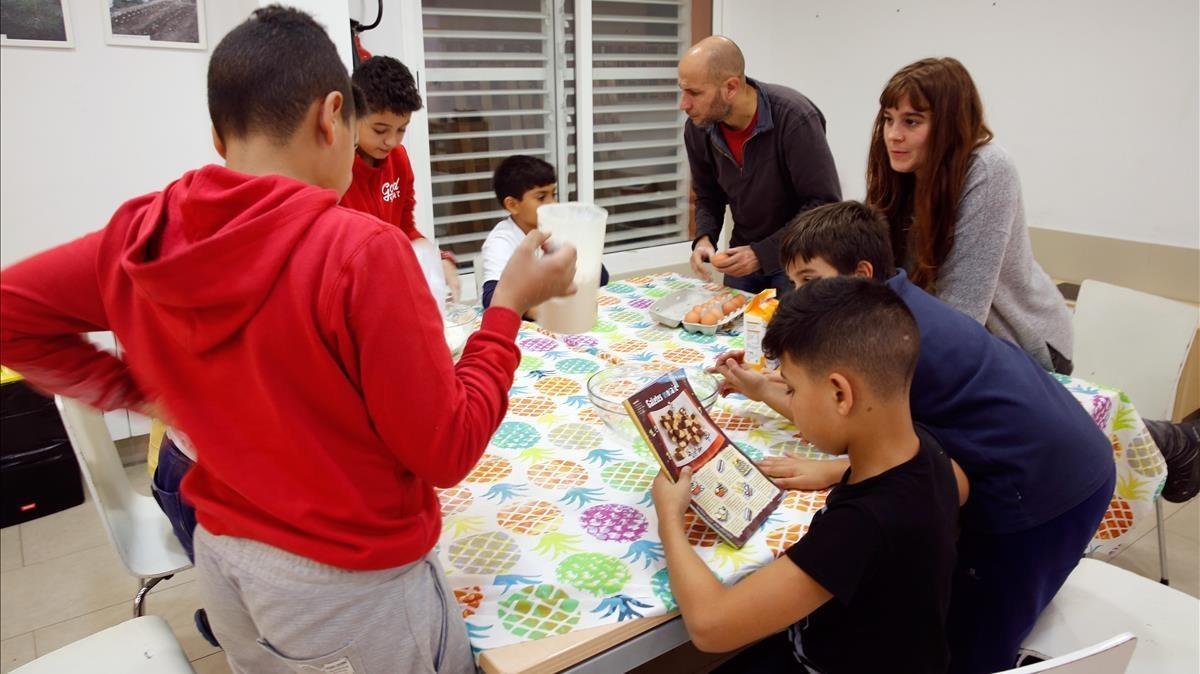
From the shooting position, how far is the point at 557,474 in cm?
140

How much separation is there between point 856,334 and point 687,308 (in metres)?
1.18

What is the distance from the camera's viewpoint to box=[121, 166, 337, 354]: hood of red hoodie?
811 mm

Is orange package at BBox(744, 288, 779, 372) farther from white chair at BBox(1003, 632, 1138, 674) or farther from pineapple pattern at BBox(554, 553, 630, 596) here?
white chair at BBox(1003, 632, 1138, 674)

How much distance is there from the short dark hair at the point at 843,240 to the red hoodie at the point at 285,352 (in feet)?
2.76

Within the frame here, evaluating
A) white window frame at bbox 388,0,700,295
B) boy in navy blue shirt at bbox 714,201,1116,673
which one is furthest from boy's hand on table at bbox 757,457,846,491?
white window frame at bbox 388,0,700,295

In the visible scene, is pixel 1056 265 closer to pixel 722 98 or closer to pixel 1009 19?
pixel 1009 19

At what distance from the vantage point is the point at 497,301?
1.05m

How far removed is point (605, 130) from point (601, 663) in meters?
3.39

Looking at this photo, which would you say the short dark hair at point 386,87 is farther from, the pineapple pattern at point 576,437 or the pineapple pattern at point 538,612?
the pineapple pattern at point 538,612

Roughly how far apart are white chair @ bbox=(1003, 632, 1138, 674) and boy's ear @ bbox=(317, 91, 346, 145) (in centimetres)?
99

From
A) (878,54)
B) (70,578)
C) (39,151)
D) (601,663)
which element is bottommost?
(70,578)

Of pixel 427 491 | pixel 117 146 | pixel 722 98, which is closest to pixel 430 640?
pixel 427 491

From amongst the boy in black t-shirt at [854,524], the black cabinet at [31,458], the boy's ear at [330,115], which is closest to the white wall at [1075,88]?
the boy in black t-shirt at [854,524]

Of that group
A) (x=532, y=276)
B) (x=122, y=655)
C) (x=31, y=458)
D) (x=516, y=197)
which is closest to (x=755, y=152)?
(x=516, y=197)
